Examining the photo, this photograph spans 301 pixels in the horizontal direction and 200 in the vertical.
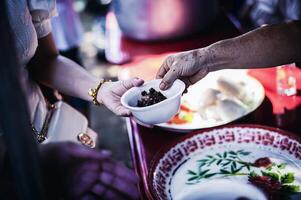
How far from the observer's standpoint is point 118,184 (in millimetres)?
607

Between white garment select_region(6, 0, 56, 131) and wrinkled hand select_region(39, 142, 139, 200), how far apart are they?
67cm

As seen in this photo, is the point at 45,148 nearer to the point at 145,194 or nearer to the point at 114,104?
the point at 145,194

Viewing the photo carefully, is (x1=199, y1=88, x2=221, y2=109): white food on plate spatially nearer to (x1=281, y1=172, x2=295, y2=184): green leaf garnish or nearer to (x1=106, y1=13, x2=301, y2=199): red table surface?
(x1=106, y1=13, x2=301, y2=199): red table surface

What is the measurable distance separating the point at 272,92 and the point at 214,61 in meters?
0.36

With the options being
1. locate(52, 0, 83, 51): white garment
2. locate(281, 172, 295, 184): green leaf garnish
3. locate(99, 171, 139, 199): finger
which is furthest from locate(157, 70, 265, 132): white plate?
locate(52, 0, 83, 51): white garment

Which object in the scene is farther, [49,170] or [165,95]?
[165,95]

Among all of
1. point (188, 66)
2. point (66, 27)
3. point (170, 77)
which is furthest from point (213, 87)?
point (66, 27)

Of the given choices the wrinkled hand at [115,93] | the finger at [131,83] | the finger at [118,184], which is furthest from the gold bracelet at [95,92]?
the finger at [118,184]

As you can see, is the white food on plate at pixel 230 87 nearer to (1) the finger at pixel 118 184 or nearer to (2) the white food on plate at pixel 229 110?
(2) the white food on plate at pixel 229 110

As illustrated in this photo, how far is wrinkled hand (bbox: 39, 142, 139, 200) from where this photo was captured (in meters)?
0.57

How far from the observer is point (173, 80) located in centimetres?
130

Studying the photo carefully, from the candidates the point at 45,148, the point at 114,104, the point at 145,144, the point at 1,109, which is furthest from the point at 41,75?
the point at 1,109

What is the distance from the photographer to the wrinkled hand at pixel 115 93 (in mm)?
1349

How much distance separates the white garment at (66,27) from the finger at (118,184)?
2428 mm
